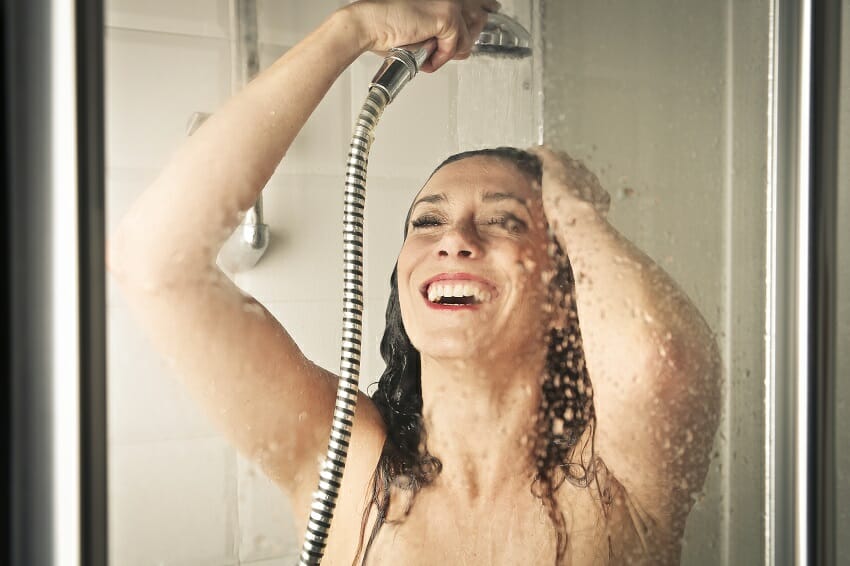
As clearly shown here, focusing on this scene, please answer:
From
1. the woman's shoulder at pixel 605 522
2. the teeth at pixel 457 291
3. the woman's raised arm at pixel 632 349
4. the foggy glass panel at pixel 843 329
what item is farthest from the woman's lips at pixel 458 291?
the foggy glass panel at pixel 843 329

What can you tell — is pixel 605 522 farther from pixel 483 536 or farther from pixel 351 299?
pixel 351 299

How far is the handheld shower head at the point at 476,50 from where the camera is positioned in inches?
22.9

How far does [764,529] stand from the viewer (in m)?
0.71

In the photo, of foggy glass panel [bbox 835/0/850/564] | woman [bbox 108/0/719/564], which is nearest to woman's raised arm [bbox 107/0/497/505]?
woman [bbox 108/0/719/564]

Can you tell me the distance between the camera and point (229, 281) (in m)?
0.54

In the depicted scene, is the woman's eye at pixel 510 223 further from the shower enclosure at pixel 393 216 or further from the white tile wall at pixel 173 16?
the white tile wall at pixel 173 16

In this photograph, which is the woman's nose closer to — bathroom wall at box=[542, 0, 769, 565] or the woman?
the woman

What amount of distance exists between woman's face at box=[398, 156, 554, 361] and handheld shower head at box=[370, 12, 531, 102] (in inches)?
3.6

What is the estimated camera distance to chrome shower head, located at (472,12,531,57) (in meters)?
0.63

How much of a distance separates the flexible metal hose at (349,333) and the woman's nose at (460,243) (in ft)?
0.31

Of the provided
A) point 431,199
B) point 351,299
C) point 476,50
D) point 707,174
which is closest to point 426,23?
point 476,50

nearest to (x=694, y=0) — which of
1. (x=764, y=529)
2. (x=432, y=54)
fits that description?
(x=432, y=54)

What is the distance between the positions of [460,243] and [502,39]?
199 mm

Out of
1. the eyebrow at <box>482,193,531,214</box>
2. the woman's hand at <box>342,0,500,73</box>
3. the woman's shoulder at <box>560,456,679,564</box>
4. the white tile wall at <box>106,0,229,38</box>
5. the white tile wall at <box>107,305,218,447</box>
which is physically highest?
the woman's hand at <box>342,0,500,73</box>
